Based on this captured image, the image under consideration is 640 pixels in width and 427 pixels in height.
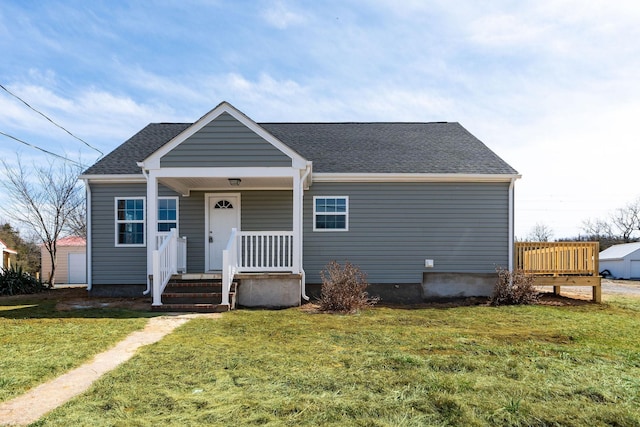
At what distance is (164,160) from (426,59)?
21.0ft

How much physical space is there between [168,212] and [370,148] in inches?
235

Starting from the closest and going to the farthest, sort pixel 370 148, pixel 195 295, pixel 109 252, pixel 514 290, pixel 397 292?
pixel 195 295 → pixel 514 290 → pixel 397 292 → pixel 109 252 → pixel 370 148

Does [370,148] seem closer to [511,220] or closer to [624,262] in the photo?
[511,220]

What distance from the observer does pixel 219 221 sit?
→ 38.3 ft

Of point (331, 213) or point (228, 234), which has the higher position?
point (331, 213)

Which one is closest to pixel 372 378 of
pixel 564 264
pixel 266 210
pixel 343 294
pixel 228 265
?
pixel 343 294

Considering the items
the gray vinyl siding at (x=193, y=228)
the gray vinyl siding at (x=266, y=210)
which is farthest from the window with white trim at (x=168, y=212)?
the gray vinyl siding at (x=266, y=210)

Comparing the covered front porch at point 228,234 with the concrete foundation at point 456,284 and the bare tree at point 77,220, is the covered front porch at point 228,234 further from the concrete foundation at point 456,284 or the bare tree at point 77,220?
the bare tree at point 77,220

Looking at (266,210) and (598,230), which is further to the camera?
(598,230)

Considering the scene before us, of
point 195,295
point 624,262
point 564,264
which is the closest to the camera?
point 195,295

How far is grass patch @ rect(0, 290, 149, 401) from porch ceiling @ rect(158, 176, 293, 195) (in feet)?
11.0

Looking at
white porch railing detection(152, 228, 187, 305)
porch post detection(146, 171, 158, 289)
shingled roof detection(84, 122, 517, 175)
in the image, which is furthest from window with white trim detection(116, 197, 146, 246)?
porch post detection(146, 171, 158, 289)

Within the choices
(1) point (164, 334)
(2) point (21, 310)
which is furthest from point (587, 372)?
(2) point (21, 310)

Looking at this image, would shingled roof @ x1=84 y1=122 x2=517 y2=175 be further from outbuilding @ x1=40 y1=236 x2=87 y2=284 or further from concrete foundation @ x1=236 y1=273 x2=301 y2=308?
outbuilding @ x1=40 y1=236 x2=87 y2=284
